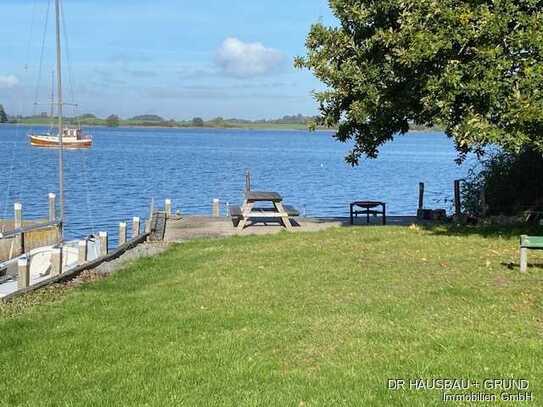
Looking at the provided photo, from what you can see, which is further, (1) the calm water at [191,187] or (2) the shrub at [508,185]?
(1) the calm water at [191,187]

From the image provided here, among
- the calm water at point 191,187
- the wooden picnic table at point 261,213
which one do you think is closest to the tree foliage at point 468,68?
the wooden picnic table at point 261,213

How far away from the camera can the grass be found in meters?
6.62

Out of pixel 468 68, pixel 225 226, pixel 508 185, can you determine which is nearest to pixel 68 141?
pixel 225 226

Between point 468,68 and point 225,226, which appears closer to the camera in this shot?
point 468,68

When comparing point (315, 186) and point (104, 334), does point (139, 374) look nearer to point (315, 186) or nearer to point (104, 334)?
point (104, 334)

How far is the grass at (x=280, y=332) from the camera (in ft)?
21.7

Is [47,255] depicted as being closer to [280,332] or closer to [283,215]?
[283,215]

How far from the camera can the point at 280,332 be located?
841cm

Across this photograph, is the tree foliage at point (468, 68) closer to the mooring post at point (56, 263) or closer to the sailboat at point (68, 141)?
the mooring post at point (56, 263)

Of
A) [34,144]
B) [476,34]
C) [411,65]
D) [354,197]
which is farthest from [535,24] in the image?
[34,144]

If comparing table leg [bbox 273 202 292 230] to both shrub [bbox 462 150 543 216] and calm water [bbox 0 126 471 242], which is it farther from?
calm water [bbox 0 126 471 242]

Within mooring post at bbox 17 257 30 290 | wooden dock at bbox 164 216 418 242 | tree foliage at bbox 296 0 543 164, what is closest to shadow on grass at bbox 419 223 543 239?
tree foliage at bbox 296 0 543 164

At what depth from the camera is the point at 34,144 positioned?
109875mm

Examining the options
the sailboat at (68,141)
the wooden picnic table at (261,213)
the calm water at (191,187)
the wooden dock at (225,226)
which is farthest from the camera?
the sailboat at (68,141)
